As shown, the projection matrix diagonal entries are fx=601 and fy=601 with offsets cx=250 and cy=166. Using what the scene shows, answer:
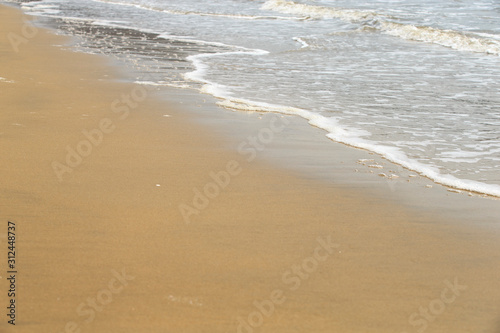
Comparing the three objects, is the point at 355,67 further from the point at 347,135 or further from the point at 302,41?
the point at 347,135

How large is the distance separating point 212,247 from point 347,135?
9.93 ft

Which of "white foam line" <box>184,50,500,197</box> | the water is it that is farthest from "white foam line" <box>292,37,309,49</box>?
"white foam line" <box>184,50,500,197</box>

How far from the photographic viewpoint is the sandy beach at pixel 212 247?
9.27ft

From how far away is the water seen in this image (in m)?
6.00

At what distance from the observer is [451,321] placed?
2869mm

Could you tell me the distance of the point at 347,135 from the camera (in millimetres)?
6125

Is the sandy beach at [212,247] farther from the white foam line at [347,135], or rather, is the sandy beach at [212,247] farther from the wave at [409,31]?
the wave at [409,31]

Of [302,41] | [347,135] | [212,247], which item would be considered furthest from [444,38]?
[212,247]

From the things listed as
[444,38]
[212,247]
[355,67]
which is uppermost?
[444,38]

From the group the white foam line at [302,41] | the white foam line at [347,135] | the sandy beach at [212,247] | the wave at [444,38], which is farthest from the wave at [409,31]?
the sandy beach at [212,247]

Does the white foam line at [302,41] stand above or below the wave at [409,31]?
below

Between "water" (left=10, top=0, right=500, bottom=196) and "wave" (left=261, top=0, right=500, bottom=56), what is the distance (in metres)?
0.05

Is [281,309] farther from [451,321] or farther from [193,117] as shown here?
[193,117]

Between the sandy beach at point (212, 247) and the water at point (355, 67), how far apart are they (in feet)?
4.14
